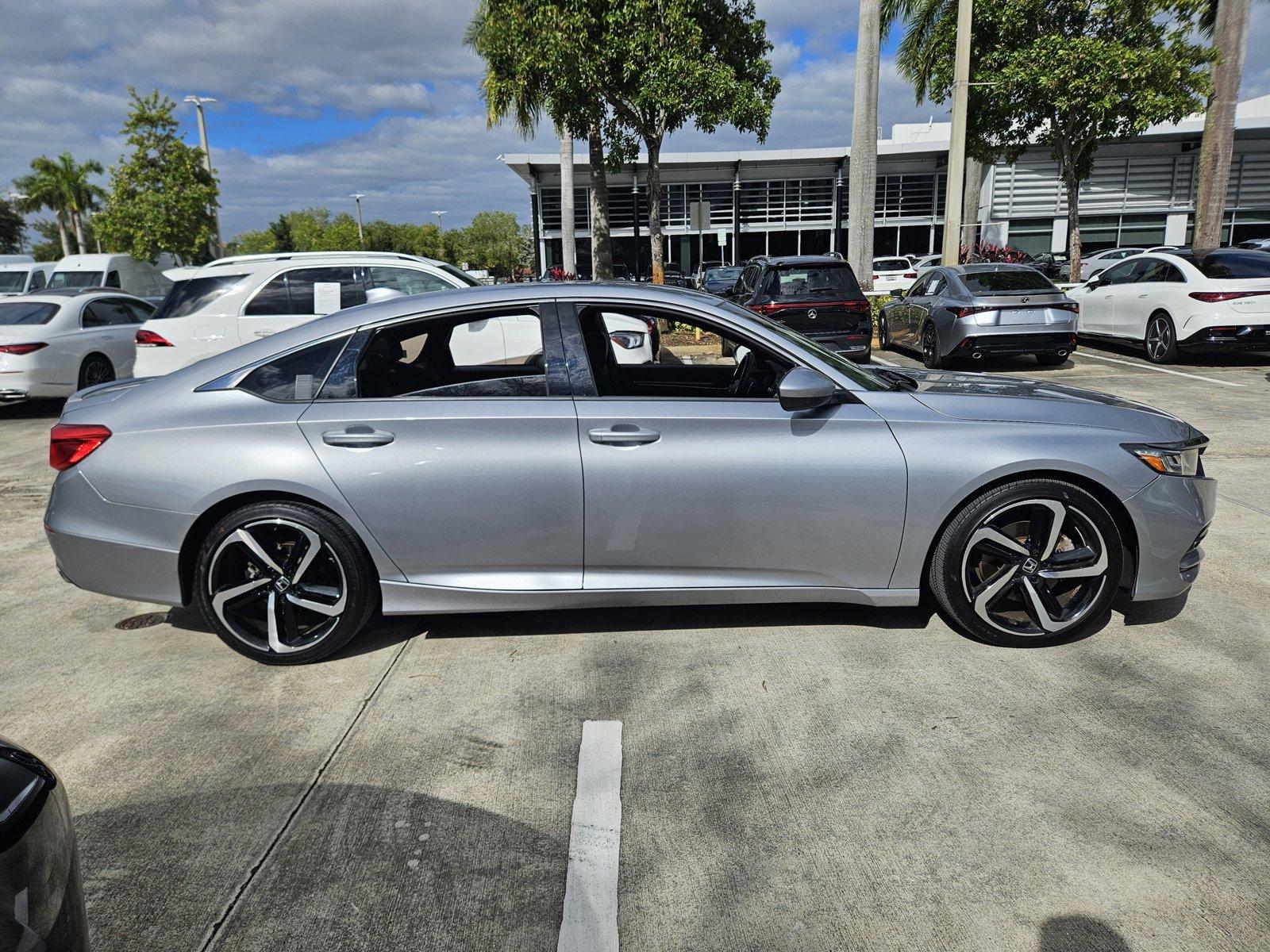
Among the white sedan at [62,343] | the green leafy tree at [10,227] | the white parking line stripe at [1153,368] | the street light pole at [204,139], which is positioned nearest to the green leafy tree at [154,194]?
the street light pole at [204,139]

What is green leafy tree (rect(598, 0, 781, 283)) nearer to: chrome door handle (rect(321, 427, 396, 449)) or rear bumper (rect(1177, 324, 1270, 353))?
rear bumper (rect(1177, 324, 1270, 353))

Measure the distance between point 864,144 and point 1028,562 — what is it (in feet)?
52.6

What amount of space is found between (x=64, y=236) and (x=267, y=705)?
75695mm

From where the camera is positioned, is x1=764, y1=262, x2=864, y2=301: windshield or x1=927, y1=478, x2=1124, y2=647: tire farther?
x1=764, y1=262, x2=864, y2=301: windshield

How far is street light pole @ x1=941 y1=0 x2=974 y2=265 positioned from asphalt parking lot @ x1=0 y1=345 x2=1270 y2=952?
1479cm

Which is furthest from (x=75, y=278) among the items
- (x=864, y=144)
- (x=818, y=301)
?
(x=818, y=301)

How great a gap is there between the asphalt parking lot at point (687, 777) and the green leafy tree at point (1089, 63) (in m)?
18.3

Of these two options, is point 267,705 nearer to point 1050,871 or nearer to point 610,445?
point 610,445

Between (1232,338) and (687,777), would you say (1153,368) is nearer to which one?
(1232,338)

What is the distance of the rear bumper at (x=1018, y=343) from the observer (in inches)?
487

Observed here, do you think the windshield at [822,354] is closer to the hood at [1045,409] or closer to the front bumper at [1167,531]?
the hood at [1045,409]

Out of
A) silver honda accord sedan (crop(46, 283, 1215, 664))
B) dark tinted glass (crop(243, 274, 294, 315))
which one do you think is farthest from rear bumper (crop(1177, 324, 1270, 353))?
dark tinted glass (crop(243, 274, 294, 315))

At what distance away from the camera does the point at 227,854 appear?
277 centimetres

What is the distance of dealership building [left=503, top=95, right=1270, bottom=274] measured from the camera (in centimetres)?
4241
